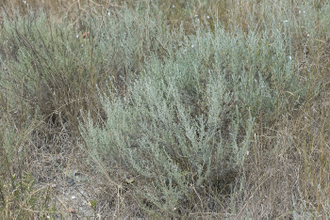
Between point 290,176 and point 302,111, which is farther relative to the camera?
point 302,111

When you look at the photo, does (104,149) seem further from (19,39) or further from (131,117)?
(19,39)

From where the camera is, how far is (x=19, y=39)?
3.28 m

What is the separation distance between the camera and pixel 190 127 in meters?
2.40

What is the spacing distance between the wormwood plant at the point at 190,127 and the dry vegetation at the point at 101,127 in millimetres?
49

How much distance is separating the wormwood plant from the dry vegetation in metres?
0.05

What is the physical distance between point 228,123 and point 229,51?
56 cm

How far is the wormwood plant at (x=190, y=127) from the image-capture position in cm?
216

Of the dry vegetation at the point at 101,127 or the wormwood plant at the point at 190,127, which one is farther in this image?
the wormwood plant at the point at 190,127

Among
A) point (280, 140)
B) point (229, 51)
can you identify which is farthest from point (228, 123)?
point (229, 51)

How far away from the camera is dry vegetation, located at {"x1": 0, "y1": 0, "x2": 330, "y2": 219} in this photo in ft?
6.72

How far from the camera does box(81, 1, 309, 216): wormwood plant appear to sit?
85.2 inches

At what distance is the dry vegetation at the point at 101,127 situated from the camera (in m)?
2.05

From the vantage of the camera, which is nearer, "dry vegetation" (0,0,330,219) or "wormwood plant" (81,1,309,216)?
"dry vegetation" (0,0,330,219)

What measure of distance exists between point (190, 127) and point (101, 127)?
934mm
